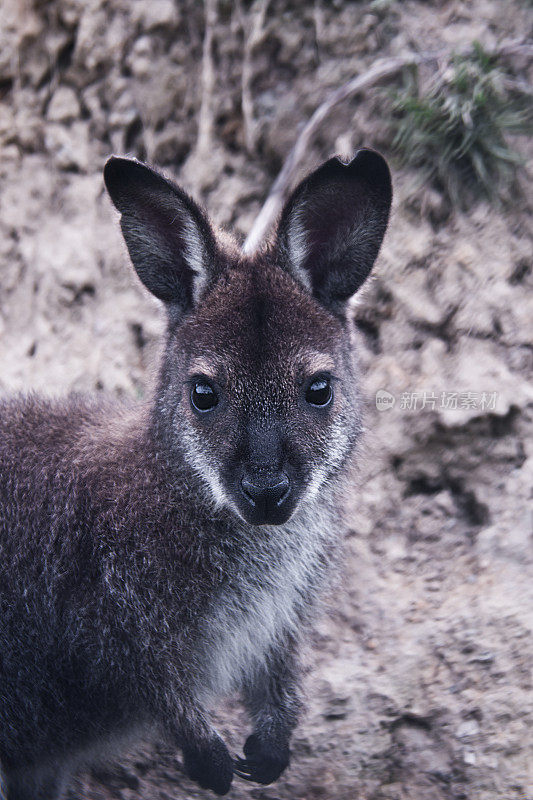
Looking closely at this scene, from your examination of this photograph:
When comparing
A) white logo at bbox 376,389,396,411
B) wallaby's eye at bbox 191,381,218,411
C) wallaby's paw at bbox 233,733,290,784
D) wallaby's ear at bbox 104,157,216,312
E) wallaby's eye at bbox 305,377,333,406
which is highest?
wallaby's ear at bbox 104,157,216,312

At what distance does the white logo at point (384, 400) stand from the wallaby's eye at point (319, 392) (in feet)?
4.91

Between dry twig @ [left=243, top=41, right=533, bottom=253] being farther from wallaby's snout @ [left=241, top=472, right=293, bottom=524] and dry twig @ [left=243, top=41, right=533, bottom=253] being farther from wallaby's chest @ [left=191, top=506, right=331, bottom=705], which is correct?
wallaby's snout @ [left=241, top=472, right=293, bottom=524]

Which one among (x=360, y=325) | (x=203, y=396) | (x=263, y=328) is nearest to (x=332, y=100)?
(x=360, y=325)

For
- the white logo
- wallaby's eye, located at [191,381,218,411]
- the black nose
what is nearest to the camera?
the black nose

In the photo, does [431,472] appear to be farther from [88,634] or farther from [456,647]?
[88,634]

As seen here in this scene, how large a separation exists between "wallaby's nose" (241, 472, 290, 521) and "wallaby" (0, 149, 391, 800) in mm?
49

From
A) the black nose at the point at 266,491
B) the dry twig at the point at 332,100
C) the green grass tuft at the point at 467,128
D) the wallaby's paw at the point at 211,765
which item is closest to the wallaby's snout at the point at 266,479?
the black nose at the point at 266,491

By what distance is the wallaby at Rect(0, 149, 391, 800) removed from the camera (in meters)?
2.85

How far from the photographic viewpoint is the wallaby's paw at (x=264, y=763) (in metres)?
3.30

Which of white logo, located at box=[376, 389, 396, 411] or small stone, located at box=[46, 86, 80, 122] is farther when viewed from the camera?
small stone, located at box=[46, 86, 80, 122]

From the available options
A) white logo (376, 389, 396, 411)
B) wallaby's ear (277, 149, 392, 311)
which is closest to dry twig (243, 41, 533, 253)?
white logo (376, 389, 396, 411)

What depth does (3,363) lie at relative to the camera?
5238 mm

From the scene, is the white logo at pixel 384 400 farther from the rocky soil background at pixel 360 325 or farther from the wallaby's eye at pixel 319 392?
the wallaby's eye at pixel 319 392

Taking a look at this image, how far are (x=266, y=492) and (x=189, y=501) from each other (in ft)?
1.68
